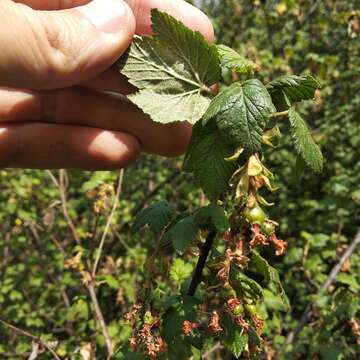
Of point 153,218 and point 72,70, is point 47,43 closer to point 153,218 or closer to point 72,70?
point 72,70

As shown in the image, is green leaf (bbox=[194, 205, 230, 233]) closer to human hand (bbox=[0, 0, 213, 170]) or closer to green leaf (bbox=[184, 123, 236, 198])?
green leaf (bbox=[184, 123, 236, 198])

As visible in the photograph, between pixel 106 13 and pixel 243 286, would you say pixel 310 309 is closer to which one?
pixel 243 286

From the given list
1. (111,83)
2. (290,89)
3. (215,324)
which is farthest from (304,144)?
(111,83)

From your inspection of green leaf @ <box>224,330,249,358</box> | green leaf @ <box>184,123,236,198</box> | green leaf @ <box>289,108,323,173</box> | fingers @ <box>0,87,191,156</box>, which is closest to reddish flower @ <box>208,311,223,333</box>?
green leaf @ <box>224,330,249,358</box>

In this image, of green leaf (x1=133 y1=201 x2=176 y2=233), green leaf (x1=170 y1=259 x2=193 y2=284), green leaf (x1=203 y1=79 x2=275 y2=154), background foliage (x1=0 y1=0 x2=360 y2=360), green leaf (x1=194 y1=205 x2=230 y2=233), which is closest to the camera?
green leaf (x1=203 y1=79 x2=275 y2=154)

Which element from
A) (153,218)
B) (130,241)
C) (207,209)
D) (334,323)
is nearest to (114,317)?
(130,241)
